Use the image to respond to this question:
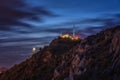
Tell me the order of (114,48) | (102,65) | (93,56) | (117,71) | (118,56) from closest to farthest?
(117,71) → (118,56) → (102,65) → (114,48) → (93,56)

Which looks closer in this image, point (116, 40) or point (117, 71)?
point (117, 71)

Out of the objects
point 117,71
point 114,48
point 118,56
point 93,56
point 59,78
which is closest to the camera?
point 117,71

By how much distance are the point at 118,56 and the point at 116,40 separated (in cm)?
2175

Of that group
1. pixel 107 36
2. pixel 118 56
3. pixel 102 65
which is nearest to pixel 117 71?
pixel 118 56

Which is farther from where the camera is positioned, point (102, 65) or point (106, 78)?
point (102, 65)

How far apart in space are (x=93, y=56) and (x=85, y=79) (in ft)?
125

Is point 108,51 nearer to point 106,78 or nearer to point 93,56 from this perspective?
point 93,56

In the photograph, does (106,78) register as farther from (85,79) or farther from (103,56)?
(103,56)

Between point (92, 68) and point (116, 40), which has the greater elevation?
point (116, 40)

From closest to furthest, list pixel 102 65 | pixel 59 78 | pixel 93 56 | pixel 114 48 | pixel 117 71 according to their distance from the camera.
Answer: pixel 117 71 < pixel 102 65 < pixel 114 48 < pixel 93 56 < pixel 59 78

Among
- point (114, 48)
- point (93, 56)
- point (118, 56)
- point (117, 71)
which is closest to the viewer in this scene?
point (117, 71)

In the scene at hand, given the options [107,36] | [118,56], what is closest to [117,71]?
[118,56]

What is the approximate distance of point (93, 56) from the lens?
172 meters

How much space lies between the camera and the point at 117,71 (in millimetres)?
116312
